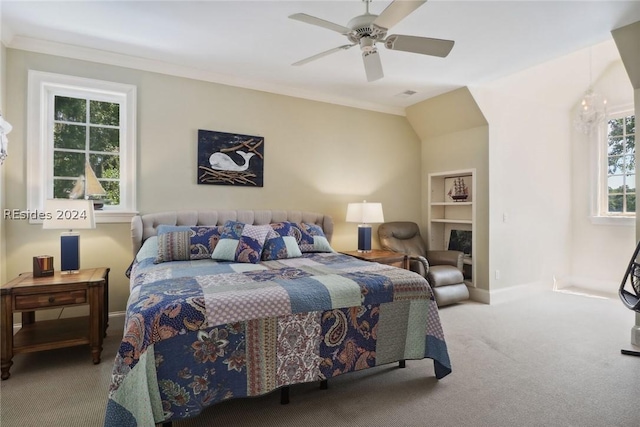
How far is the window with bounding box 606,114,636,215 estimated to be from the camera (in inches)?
188

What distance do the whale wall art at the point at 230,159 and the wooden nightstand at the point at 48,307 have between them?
1.54 m

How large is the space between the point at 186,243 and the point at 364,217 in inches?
85.0

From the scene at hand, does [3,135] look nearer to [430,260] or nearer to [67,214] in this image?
[67,214]

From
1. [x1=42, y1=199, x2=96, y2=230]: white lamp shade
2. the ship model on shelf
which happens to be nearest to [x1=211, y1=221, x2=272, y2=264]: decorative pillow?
[x1=42, y1=199, x2=96, y2=230]: white lamp shade

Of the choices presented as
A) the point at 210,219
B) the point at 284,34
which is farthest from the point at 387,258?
the point at 284,34

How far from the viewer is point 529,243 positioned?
4.83 m

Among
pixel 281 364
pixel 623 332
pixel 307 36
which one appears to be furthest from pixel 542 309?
pixel 307 36

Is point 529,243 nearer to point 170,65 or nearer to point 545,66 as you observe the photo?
point 545,66

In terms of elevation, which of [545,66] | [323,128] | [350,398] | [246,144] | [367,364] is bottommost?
[350,398]

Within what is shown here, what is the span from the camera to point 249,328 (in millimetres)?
1825

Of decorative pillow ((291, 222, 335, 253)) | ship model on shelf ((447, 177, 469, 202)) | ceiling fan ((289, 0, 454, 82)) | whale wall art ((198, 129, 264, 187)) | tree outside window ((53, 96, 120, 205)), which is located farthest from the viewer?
ship model on shelf ((447, 177, 469, 202))

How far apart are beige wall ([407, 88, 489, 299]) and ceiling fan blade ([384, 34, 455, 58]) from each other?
220cm

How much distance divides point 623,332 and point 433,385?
247 centimetres

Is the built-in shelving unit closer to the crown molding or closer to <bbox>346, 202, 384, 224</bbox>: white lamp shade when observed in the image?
<bbox>346, 202, 384, 224</bbox>: white lamp shade
